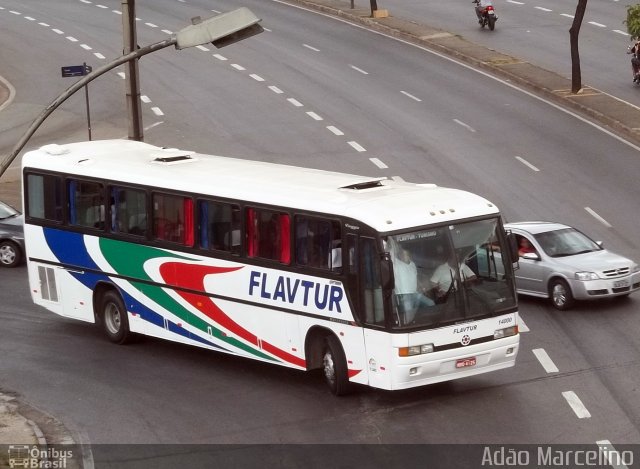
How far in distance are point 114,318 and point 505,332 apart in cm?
702

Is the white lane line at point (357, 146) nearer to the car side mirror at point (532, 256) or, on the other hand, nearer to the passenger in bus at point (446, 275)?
the car side mirror at point (532, 256)

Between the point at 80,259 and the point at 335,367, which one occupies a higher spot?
the point at 335,367

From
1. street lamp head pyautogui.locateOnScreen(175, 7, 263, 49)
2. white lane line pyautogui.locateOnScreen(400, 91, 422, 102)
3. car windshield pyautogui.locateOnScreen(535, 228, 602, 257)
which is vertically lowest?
white lane line pyautogui.locateOnScreen(400, 91, 422, 102)

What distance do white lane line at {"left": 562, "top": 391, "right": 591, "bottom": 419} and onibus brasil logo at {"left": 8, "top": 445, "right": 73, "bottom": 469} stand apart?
6.28 meters

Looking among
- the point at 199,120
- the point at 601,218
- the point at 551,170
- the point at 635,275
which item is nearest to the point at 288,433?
the point at 635,275

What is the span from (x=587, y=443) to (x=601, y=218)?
1537cm

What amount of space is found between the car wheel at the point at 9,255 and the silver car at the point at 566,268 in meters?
10.0

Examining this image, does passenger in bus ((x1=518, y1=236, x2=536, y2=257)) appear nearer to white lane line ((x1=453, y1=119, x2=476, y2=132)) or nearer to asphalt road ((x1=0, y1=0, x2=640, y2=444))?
asphalt road ((x1=0, y1=0, x2=640, y2=444))

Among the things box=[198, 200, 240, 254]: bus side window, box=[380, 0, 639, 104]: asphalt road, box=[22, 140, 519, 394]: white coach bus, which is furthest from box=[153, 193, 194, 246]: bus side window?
box=[380, 0, 639, 104]: asphalt road

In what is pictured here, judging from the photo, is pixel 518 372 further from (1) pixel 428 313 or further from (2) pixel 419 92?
(2) pixel 419 92

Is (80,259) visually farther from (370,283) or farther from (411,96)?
(411,96)

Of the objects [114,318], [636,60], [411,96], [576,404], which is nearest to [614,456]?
[576,404]

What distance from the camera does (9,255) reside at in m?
27.8

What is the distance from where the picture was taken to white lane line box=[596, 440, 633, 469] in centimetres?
1507
